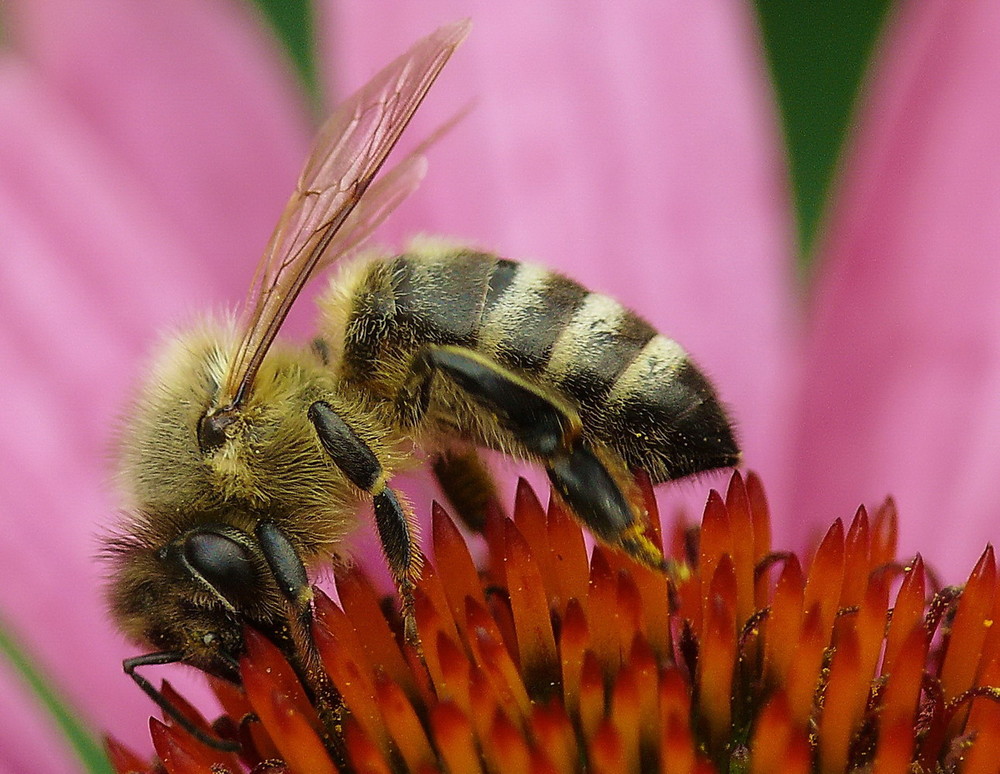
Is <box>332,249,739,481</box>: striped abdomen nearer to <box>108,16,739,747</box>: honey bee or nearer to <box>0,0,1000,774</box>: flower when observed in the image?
<box>108,16,739,747</box>: honey bee

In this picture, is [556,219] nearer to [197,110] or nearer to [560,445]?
[197,110]

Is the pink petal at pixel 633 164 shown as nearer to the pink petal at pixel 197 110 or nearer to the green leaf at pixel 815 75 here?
the pink petal at pixel 197 110

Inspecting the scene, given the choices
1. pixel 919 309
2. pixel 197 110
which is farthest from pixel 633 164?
pixel 197 110

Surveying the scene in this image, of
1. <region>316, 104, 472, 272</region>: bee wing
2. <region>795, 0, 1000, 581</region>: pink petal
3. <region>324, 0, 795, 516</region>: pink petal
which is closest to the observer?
<region>316, 104, 472, 272</region>: bee wing

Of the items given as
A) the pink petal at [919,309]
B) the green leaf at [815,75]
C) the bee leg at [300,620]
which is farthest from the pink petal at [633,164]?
the bee leg at [300,620]

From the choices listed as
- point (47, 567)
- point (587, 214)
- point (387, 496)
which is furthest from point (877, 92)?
point (47, 567)

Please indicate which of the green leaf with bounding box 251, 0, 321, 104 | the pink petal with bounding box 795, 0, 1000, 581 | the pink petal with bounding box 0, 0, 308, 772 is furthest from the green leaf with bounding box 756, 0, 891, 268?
the pink petal with bounding box 0, 0, 308, 772

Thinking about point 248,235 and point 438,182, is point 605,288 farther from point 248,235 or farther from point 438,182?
point 248,235
